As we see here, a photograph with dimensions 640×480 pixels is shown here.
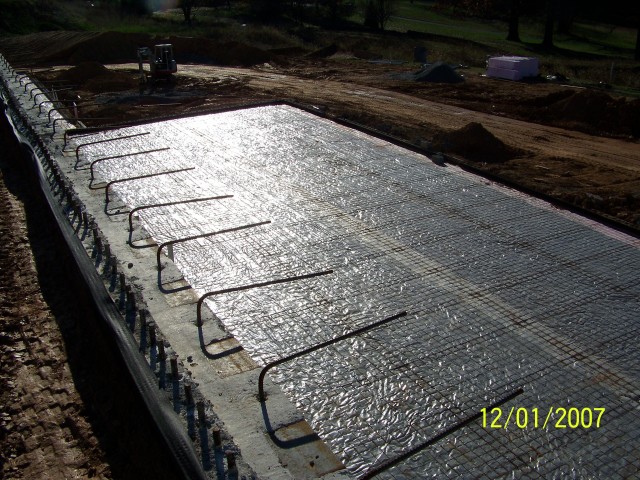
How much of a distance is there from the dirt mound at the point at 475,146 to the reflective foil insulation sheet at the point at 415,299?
1831 millimetres

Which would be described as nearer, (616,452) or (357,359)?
(616,452)

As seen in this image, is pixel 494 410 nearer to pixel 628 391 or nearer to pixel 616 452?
pixel 616 452

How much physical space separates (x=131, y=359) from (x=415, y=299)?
2838 millimetres

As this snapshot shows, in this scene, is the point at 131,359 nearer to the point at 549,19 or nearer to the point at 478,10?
the point at 549,19

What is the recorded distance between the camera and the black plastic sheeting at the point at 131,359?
406cm

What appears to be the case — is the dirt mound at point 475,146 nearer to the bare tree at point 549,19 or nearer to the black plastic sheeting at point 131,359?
the black plastic sheeting at point 131,359

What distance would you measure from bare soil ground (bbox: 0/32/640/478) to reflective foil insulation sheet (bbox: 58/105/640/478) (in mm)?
1427

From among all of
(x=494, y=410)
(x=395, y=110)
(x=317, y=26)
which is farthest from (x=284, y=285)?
(x=317, y=26)

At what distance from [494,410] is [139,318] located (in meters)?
3.33

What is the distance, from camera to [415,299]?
635 cm

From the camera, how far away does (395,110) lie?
1655 centimetres

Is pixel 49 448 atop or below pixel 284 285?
below
